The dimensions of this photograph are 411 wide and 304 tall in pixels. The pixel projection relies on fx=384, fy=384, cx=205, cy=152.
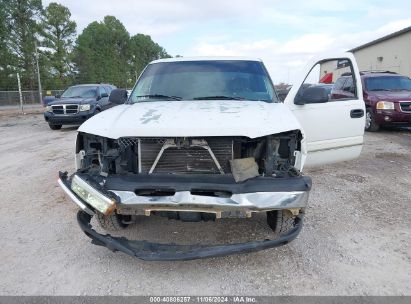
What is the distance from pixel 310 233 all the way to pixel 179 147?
1.77 meters

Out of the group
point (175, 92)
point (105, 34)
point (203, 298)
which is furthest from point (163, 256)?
point (105, 34)

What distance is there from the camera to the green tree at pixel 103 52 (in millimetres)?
46750

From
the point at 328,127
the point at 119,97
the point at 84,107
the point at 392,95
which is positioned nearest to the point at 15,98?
the point at 84,107

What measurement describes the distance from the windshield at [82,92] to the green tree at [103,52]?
33.0 m

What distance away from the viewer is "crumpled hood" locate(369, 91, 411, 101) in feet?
35.0

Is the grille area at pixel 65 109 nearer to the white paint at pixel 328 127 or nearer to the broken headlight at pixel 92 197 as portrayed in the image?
the white paint at pixel 328 127

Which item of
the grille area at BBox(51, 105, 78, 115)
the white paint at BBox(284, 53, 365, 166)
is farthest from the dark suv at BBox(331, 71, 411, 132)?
the grille area at BBox(51, 105, 78, 115)

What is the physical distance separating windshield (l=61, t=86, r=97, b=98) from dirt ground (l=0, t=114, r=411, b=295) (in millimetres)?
9058

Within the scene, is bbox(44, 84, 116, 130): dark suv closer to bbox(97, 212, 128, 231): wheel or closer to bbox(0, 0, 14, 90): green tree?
bbox(97, 212, 128, 231): wheel

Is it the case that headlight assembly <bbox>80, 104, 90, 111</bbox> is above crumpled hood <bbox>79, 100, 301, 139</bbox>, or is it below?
below

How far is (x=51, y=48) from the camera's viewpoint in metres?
40.7

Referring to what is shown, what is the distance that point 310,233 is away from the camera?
4012 millimetres

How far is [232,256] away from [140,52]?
72.0 meters

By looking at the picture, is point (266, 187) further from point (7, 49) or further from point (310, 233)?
point (7, 49)
